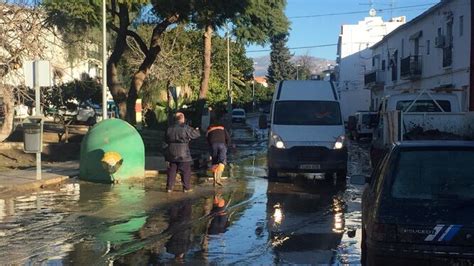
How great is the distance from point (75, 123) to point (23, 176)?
2626cm

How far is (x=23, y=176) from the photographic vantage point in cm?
1623

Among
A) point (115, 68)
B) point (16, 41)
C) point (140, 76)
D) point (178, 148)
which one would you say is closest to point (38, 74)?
point (178, 148)

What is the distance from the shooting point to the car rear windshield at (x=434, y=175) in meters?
5.99

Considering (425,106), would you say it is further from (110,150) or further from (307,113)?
(110,150)

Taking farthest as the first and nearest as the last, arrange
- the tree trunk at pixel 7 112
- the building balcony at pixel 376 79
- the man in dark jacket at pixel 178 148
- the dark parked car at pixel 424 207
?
the building balcony at pixel 376 79, the tree trunk at pixel 7 112, the man in dark jacket at pixel 178 148, the dark parked car at pixel 424 207

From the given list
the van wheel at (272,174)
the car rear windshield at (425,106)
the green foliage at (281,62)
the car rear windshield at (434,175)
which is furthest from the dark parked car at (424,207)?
the green foliage at (281,62)

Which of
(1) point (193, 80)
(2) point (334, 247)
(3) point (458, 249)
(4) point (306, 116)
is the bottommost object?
(2) point (334, 247)

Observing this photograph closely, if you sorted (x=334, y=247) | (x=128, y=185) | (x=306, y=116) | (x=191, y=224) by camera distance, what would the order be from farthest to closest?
1. (x=306, y=116)
2. (x=128, y=185)
3. (x=191, y=224)
4. (x=334, y=247)

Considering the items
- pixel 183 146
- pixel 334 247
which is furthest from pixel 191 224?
pixel 183 146

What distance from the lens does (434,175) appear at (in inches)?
242

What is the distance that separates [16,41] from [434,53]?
25.9m

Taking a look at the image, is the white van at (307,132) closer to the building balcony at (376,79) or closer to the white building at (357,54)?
the building balcony at (376,79)

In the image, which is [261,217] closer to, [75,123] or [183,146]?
[183,146]

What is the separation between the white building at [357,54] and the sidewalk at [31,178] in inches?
2277
